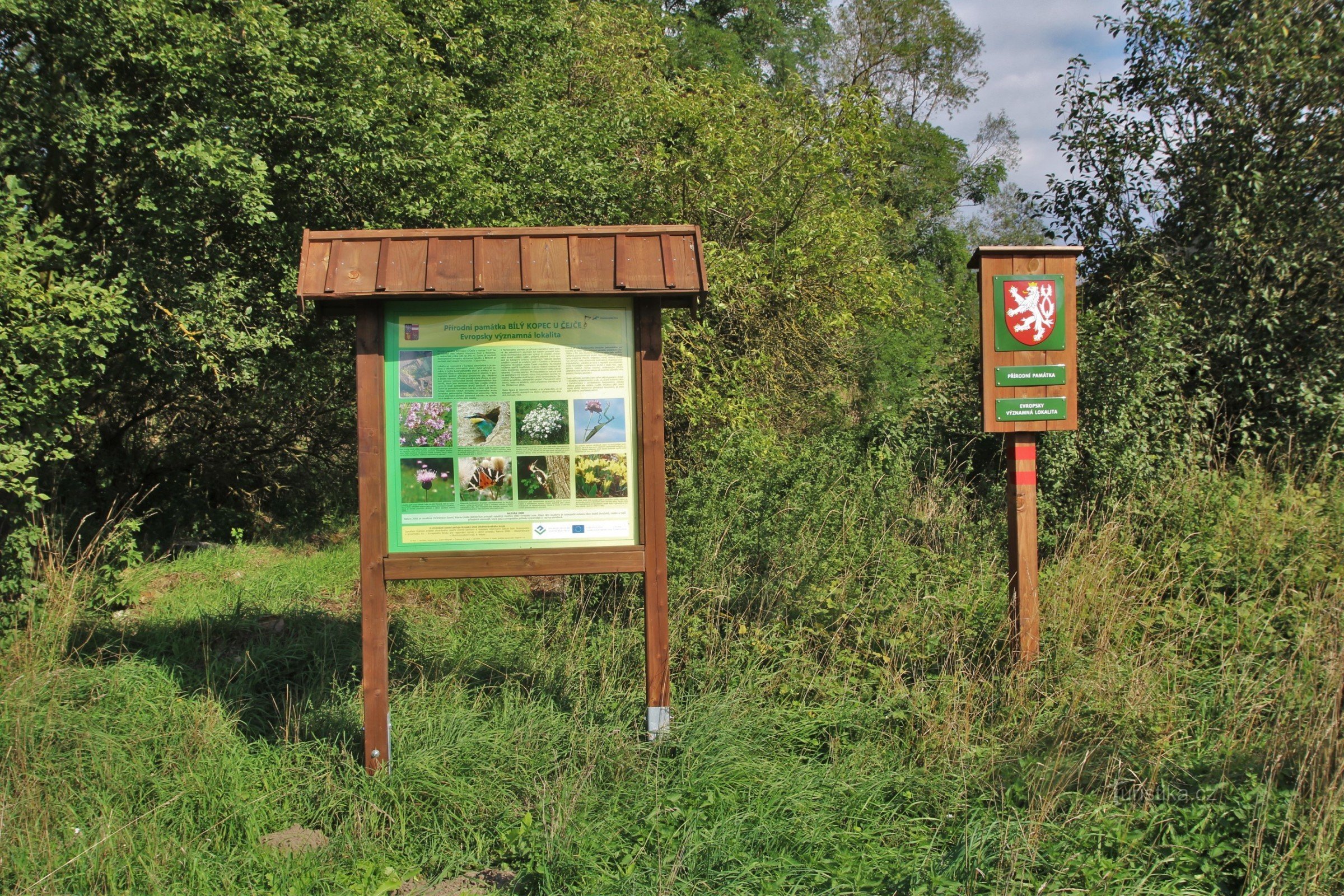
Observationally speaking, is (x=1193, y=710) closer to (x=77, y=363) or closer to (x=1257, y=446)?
(x=1257, y=446)

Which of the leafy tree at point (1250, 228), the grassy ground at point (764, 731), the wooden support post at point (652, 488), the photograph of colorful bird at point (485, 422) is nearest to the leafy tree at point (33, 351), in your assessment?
the grassy ground at point (764, 731)

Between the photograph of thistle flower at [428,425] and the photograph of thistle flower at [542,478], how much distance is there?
1.13 feet

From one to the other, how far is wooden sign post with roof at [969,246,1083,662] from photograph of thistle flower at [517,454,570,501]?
237cm

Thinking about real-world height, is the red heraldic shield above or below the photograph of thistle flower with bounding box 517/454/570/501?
above

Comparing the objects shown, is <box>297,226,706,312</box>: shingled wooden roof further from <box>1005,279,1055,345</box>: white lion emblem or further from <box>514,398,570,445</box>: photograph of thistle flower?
A: <box>1005,279,1055,345</box>: white lion emblem

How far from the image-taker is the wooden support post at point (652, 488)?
4.02 m

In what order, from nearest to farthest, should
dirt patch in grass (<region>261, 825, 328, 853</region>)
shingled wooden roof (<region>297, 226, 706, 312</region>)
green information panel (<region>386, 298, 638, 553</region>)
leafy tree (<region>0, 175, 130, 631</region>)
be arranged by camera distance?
dirt patch in grass (<region>261, 825, 328, 853</region>) → shingled wooden roof (<region>297, 226, 706, 312</region>) → green information panel (<region>386, 298, 638, 553</region>) → leafy tree (<region>0, 175, 130, 631</region>)

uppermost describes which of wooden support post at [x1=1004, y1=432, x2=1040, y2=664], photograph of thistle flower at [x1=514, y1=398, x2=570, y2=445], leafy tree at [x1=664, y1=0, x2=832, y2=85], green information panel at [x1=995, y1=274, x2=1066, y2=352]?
leafy tree at [x1=664, y1=0, x2=832, y2=85]

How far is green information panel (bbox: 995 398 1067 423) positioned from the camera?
16.2ft

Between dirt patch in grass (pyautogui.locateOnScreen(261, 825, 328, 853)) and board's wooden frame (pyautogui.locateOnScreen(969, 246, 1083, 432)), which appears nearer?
dirt patch in grass (pyautogui.locateOnScreen(261, 825, 328, 853))

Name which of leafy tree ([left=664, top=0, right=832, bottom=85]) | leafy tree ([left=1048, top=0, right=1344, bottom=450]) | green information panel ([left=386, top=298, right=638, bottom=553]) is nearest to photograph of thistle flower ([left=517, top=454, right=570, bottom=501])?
green information panel ([left=386, top=298, right=638, bottom=553])

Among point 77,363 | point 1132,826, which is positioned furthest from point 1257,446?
point 77,363

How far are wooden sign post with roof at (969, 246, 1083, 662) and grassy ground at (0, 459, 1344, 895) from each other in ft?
1.95

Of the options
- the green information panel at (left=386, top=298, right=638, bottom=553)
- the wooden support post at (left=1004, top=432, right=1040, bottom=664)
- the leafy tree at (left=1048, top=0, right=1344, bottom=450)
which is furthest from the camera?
the leafy tree at (left=1048, top=0, right=1344, bottom=450)
